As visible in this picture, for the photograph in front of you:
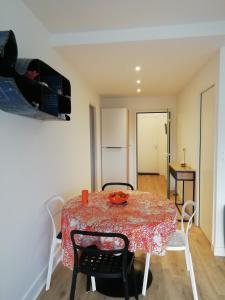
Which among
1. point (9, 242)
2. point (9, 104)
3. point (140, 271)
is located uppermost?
point (9, 104)

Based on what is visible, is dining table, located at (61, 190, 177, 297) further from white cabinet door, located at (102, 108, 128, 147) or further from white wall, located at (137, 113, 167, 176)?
white wall, located at (137, 113, 167, 176)

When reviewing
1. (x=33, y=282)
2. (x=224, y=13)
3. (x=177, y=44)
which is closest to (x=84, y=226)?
(x=33, y=282)

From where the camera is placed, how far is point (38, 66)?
1633mm

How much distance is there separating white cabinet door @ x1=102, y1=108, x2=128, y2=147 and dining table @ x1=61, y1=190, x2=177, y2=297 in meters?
2.99

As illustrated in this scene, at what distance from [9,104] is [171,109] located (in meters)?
4.57

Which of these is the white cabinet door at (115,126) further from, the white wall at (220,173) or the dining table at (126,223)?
the dining table at (126,223)

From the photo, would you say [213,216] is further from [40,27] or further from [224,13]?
[40,27]

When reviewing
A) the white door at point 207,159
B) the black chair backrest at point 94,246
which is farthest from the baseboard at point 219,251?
the black chair backrest at point 94,246

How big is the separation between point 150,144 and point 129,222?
6585 mm

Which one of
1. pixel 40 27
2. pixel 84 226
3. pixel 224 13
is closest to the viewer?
pixel 84 226

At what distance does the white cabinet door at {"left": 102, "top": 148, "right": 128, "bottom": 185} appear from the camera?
17.3ft

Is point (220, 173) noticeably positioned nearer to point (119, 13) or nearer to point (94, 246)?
point (94, 246)

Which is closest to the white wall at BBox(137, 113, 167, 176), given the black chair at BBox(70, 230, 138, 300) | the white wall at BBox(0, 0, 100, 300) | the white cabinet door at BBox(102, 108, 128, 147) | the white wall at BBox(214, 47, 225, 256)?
the white cabinet door at BBox(102, 108, 128, 147)

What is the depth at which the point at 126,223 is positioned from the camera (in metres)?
1.78
